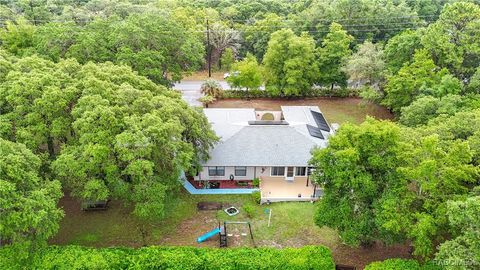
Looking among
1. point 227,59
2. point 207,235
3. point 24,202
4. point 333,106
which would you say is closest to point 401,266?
point 207,235

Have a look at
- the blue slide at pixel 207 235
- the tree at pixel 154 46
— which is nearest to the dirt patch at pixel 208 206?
the blue slide at pixel 207 235

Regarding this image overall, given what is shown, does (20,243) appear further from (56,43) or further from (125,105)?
(56,43)

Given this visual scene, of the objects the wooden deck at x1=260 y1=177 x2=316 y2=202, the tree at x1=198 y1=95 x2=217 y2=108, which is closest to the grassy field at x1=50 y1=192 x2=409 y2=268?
the wooden deck at x1=260 y1=177 x2=316 y2=202

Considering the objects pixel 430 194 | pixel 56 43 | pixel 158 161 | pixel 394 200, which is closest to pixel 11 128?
pixel 158 161

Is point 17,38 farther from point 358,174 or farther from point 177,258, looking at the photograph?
point 358,174

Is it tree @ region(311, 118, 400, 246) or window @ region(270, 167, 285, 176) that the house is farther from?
tree @ region(311, 118, 400, 246)

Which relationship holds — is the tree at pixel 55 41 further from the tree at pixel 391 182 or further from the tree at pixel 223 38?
the tree at pixel 391 182
